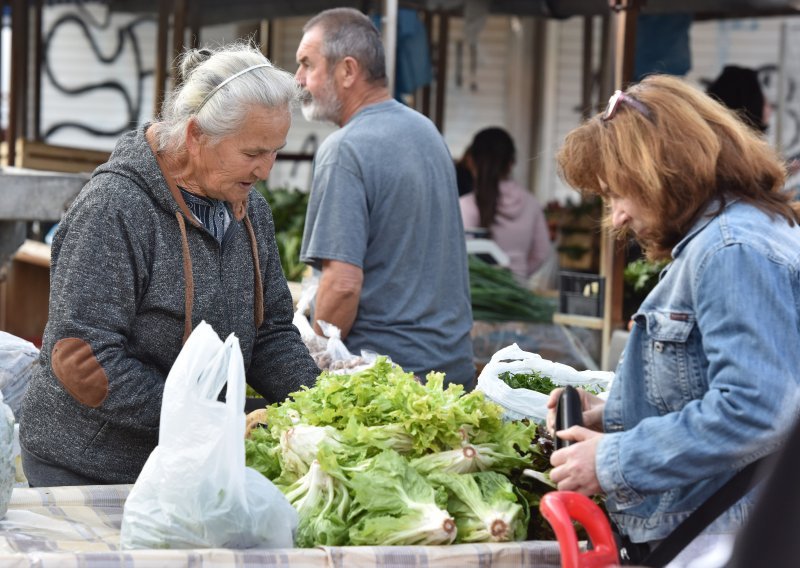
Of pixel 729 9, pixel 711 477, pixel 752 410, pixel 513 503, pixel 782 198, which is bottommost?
pixel 513 503

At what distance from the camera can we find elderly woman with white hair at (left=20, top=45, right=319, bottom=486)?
281 centimetres

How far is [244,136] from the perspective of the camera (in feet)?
9.75

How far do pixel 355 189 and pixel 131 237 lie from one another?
4.37 ft

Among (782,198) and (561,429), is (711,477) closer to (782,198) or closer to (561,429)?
(561,429)

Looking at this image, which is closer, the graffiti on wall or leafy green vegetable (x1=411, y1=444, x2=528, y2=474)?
leafy green vegetable (x1=411, y1=444, x2=528, y2=474)

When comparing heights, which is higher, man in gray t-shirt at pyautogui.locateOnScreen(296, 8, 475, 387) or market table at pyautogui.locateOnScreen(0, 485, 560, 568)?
man in gray t-shirt at pyautogui.locateOnScreen(296, 8, 475, 387)

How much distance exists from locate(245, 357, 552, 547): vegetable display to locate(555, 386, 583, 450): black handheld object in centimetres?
25

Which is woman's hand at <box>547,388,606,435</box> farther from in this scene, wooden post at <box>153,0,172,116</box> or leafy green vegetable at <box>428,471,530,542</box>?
wooden post at <box>153,0,172,116</box>

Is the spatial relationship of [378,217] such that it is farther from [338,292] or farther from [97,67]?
[97,67]

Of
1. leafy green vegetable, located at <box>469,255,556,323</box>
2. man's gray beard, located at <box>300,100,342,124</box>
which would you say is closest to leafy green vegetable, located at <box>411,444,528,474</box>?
man's gray beard, located at <box>300,100,342,124</box>

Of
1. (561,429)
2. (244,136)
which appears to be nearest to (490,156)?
(244,136)

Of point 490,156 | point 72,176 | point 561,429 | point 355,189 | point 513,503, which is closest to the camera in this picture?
point 561,429

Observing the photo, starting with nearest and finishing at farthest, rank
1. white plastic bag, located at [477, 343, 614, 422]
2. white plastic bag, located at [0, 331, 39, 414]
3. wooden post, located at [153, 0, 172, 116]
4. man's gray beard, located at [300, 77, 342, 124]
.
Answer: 1. white plastic bag, located at [477, 343, 614, 422]
2. white plastic bag, located at [0, 331, 39, 414]
3. man's gray beard, located at [300, 77, 342, 124]
4. wooden post, located at [153, 0, 172, 116]

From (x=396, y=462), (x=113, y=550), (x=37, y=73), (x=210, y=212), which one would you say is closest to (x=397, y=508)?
(x=396, y=462)
